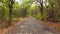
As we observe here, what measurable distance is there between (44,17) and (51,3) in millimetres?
7614

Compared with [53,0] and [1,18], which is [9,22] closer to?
[1,18]

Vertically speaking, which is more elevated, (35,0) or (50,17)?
(35,0)

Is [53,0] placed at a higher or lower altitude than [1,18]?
higher

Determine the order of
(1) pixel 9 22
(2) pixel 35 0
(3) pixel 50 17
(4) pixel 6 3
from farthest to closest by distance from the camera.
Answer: (2) pixel 35 0, (3) pixel 50 17, (1) pixel 9 22, (4) pixel 6 3

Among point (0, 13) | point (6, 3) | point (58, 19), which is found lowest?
point (58, 19)

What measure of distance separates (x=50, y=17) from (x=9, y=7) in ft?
66.4

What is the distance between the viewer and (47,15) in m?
45.0

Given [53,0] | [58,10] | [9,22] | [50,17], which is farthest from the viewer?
[50,17]

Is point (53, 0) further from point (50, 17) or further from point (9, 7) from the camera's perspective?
point (9, 7)

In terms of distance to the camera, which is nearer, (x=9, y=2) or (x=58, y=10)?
(x=9, y=2)

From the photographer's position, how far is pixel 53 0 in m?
38.3

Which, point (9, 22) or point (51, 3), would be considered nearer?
point (9, 22)

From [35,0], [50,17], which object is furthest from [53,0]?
[35,0]

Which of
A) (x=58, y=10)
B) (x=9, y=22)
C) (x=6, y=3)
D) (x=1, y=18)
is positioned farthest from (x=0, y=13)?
(x=58, y=10)
